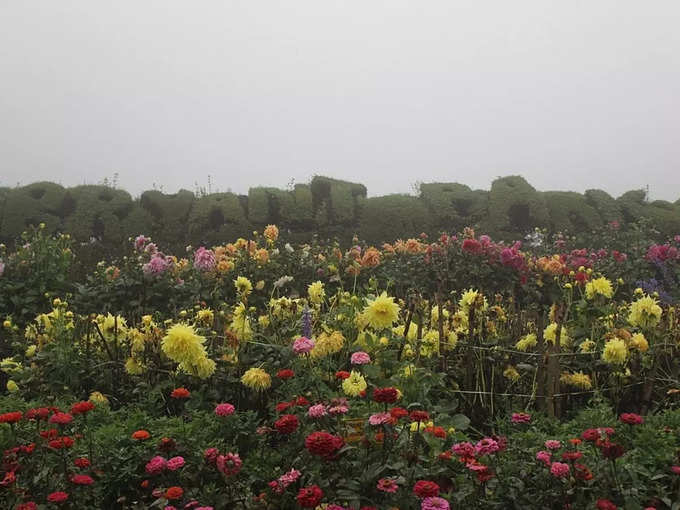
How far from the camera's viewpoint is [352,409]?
7.79 ft

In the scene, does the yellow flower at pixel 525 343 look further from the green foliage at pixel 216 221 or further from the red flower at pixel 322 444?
the green foliage at pixel 216 221

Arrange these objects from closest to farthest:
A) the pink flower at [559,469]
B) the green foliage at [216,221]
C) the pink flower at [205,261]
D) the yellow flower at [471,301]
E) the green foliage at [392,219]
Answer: the pink flower at [559,469] → the yellow flower at [471,301] → the pink flower at [205,261] → the green foliage at [216,221] → the green foliage at [392,219]

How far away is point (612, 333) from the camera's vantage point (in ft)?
9.63

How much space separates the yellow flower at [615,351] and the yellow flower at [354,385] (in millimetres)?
1192

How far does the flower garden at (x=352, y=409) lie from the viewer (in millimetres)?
1820

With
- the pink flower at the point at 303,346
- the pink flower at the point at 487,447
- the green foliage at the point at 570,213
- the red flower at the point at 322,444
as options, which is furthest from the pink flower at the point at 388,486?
the green foliage at the point at 570,213

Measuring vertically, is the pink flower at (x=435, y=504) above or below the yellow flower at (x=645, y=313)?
below

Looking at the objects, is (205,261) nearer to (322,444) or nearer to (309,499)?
(322,444)

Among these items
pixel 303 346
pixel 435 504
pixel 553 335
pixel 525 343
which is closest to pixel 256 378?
pixel 303 346

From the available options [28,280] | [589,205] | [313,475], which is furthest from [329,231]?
[313,475]

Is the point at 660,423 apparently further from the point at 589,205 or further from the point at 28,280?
the point at 589,205

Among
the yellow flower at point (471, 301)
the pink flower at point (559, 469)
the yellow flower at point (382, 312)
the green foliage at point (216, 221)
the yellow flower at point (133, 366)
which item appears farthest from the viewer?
the green foliage at point (216, 221)

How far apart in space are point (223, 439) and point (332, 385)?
73 cm

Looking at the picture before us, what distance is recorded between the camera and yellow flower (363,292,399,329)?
2609 mm
